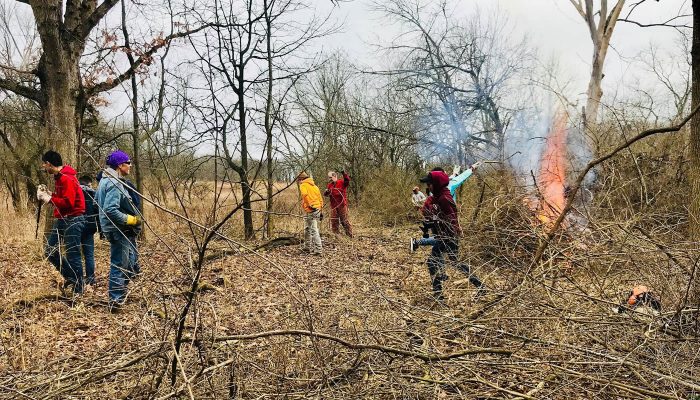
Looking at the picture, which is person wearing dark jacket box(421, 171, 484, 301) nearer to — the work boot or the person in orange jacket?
the work boot

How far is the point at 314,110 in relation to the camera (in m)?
25.0

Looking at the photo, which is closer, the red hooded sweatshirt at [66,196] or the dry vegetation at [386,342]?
the dry vegetation at [386,342]

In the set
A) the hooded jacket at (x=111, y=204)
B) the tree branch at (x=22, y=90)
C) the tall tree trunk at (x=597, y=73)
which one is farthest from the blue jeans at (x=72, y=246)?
the tall tree trunk at (x=597, y=73)

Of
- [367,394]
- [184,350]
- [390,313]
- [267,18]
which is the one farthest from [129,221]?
[267,18]

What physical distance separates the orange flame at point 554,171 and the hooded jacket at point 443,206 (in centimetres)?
96

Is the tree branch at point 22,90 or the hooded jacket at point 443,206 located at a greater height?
the tree branch at point 22,90

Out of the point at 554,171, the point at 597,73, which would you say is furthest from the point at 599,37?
the point at 554,171

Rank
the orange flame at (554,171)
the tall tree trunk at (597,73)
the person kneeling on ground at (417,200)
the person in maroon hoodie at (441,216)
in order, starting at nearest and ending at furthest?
the person in maroon hoodie at (441,216)
the orange flame at (554,171)
the person kneeling on ground at (417,200)
the tall tree trunk at (597,73)

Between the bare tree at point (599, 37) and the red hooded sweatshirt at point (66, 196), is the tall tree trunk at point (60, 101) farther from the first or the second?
the bare tree at point (599, 37)

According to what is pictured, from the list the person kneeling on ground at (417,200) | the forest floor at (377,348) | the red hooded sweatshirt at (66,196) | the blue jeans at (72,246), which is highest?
the red hooded sweatshirt at (66,196)

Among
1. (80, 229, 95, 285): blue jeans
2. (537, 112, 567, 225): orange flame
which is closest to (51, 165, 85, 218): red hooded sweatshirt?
(80, 229, 95, 285): blue jeans

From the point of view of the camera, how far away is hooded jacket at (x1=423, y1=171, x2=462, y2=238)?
5613 millimetres

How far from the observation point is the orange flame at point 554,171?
19.5 feet

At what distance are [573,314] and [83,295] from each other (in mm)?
4899
